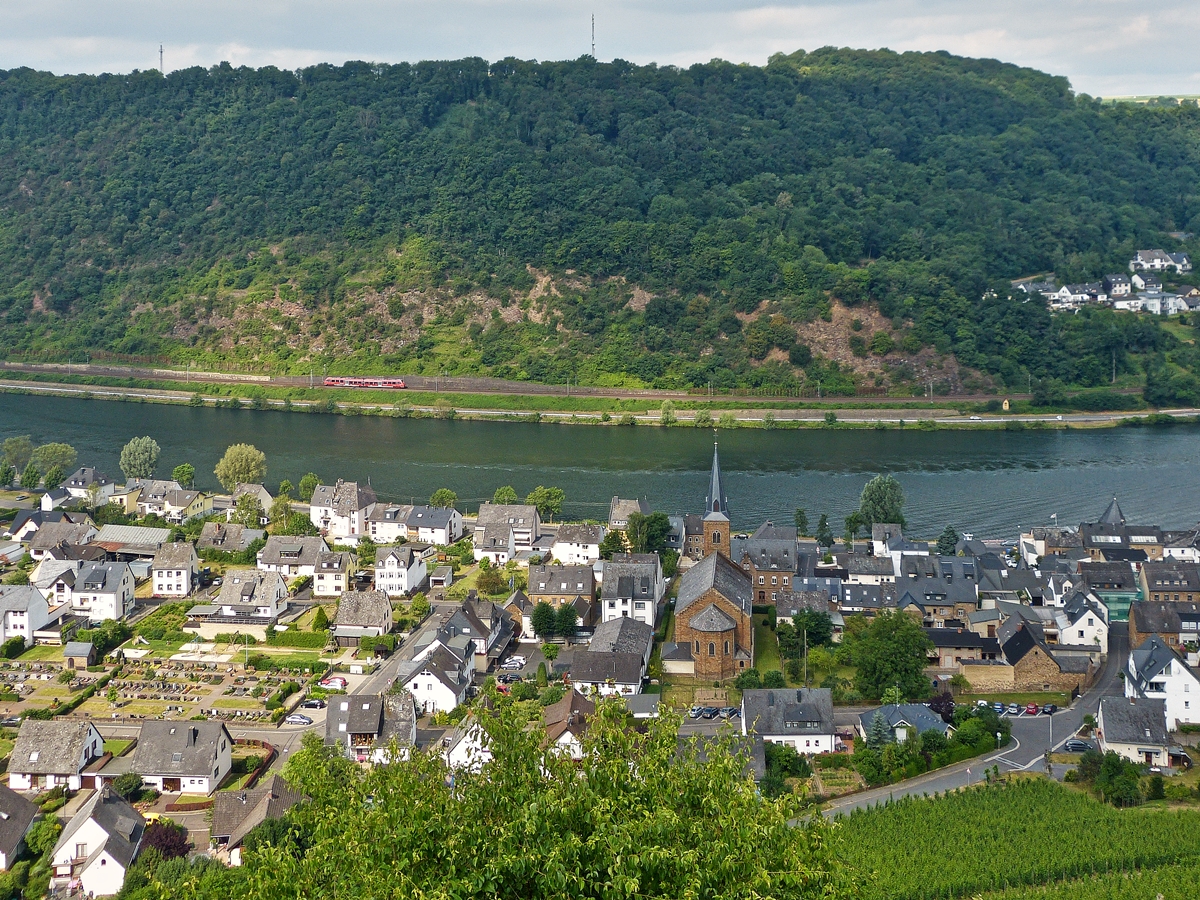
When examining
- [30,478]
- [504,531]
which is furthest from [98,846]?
[30,478]

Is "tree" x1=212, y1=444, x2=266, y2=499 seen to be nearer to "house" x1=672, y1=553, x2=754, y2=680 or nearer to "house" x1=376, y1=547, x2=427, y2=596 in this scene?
"house" x1=376, y1=547, x2=427, y2=596

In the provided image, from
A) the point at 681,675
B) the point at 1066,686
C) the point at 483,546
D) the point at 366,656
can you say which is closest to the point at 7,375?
the point at 483,546

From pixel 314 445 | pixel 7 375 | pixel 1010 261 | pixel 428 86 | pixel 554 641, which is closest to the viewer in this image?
pixel 554 641

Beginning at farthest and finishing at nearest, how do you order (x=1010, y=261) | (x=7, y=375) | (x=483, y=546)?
(x=1010, y=261)
(x=7, y=375)
(x=483, y=546)

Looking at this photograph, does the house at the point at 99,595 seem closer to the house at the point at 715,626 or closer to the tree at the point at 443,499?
the tree at the point at 443,499

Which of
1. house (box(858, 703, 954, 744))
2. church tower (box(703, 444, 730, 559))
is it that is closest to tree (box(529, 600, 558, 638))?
church tower (box(703, 444, 730, 559))

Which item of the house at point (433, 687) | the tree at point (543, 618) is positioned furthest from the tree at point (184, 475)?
the house at point (433, 687)

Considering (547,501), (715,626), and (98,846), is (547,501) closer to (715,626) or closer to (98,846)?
(715,626)

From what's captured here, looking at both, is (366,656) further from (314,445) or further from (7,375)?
(7,375)
